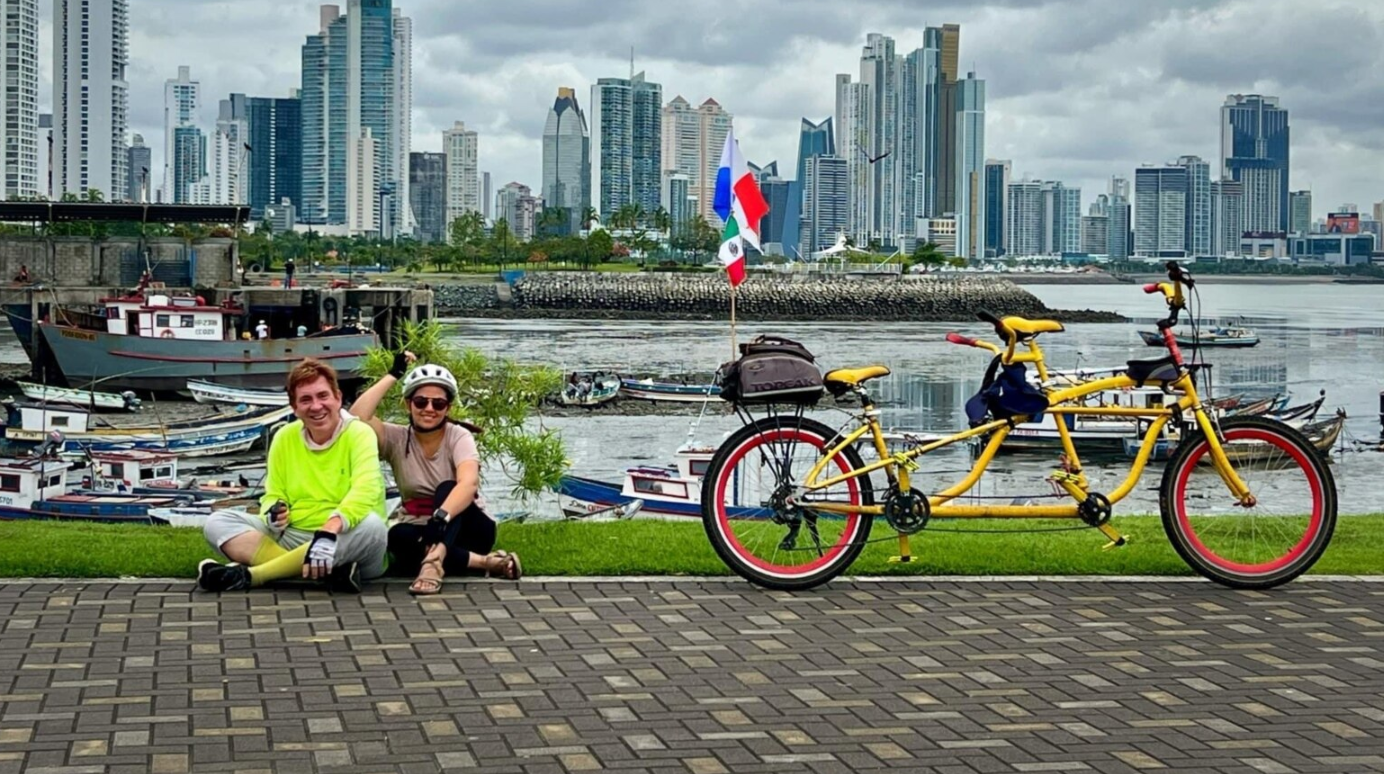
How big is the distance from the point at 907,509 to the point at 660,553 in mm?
1578

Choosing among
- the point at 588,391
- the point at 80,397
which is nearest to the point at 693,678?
the point at 80,397

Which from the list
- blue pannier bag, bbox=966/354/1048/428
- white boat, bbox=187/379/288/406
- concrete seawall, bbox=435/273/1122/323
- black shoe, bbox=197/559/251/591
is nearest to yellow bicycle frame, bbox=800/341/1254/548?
blue pannier bag, bbox=966/354/1048/428

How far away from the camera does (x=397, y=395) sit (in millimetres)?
13086

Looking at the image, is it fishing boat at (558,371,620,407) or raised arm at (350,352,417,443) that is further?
fishing boat at (558,371,620,407)

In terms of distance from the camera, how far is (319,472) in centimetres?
848

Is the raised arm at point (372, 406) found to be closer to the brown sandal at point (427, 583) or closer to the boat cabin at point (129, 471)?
the brown sandal at point (427, 583)

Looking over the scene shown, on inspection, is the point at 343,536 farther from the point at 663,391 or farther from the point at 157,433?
the point at 663,391

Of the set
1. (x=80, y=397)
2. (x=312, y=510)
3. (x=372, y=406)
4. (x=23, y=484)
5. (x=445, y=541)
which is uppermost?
(x=372, y=406)

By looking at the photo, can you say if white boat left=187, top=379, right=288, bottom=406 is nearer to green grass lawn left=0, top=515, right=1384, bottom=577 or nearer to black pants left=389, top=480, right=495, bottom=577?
green grass lawn left=0, top=515, right=1384, bottom=577

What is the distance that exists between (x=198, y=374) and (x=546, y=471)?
39.5 meters

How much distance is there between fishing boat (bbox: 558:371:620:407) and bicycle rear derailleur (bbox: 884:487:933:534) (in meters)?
40.2

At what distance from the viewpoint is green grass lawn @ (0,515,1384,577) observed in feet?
29.5

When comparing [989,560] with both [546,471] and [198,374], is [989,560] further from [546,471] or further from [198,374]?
[198,374]

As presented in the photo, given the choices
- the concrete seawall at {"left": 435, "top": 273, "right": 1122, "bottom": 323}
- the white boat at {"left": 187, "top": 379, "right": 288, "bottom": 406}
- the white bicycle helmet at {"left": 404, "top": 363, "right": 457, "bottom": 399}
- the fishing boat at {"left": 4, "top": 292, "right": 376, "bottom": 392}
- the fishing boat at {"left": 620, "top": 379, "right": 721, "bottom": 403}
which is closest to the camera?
the white bicycle helmet at {"left": 404, "top": 363, "right": 457, "bottom": 399}
